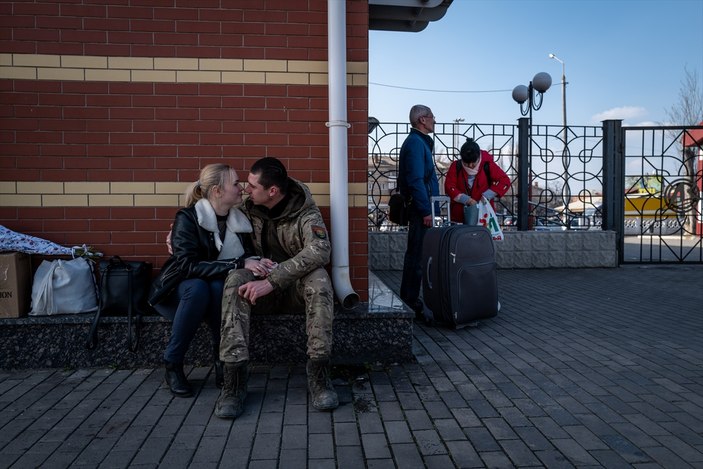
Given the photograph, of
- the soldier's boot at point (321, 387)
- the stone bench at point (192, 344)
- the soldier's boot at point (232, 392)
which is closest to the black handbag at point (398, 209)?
the stone bench at point (192, 344)

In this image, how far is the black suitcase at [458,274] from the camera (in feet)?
16.2

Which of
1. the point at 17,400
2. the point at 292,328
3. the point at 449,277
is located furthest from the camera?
the point at 449,277

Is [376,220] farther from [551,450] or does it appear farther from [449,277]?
[551,450]

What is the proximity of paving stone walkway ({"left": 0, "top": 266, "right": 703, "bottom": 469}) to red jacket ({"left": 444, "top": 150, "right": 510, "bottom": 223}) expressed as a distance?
5.76 ft

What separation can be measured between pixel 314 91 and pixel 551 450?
2.92 meters

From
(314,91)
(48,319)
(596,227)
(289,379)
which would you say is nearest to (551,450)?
(289,379)

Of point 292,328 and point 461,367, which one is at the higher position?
point 292,328

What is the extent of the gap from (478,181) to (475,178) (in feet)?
0.16

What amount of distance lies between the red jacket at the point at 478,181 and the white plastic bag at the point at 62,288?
3644mm

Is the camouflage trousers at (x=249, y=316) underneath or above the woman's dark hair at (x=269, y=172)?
underneath

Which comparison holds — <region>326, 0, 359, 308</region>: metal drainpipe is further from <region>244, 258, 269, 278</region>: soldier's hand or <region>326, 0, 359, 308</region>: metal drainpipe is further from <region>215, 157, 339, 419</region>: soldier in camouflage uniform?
<region>244, 258, 269, 278</region>: soldier's hand

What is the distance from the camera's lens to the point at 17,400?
334cm

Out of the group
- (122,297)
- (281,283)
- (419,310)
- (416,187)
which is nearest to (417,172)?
(416,187)

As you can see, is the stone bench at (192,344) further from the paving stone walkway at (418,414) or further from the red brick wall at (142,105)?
the red brick wall at (142,105)
